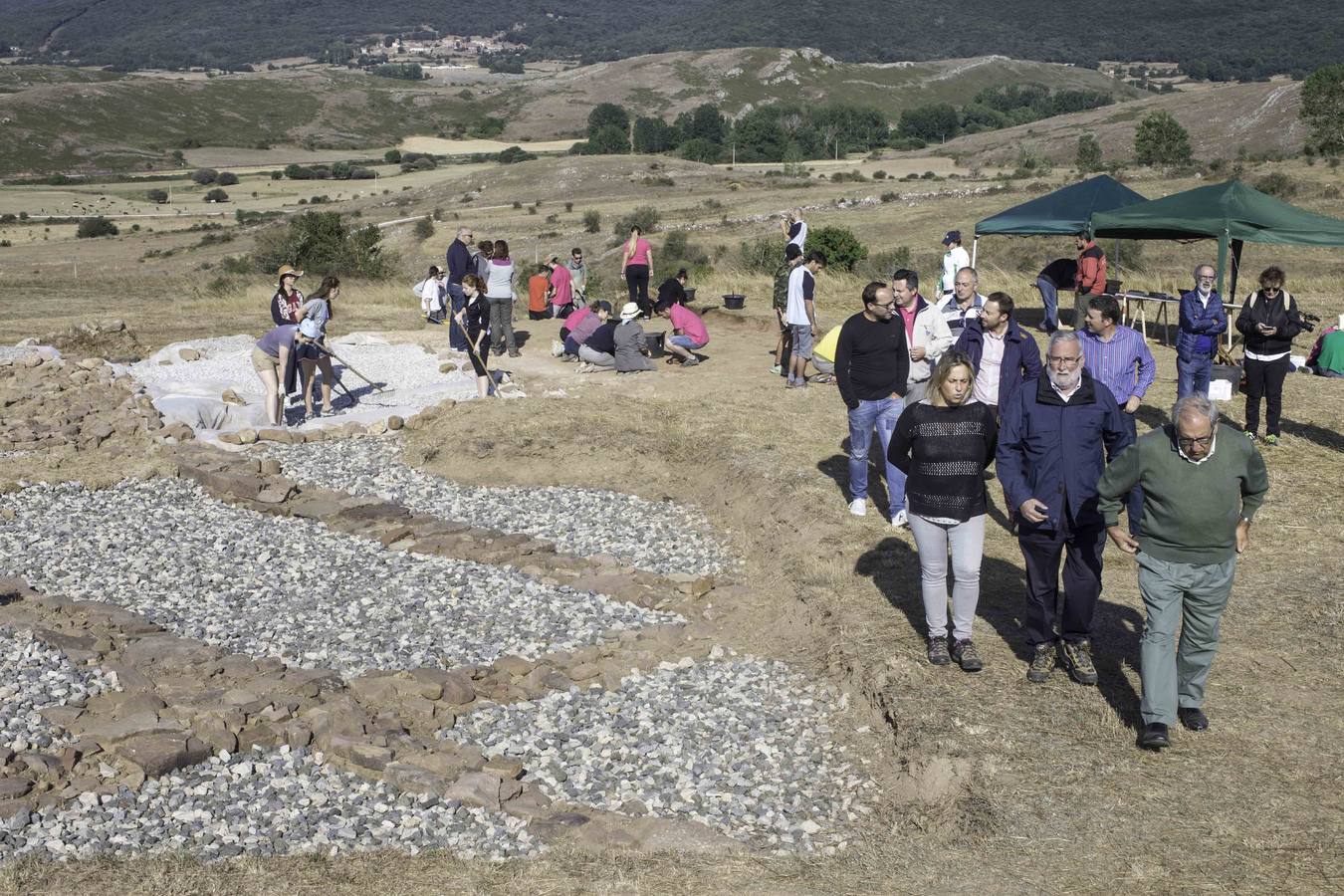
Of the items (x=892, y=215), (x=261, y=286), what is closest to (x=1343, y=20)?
(x=892, y=215)

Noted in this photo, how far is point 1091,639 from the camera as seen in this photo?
843cm

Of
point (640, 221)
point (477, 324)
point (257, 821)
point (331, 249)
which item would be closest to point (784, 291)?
A: point (477, 324)

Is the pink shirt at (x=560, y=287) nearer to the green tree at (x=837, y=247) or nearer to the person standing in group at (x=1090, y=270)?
the person standing in group at (x=1090, y=270)

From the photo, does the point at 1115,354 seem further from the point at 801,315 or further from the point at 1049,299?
the point at 1049,299

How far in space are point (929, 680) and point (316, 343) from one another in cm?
943

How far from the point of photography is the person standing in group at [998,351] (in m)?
9.72

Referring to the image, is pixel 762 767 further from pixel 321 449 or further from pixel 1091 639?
pixel 321 449

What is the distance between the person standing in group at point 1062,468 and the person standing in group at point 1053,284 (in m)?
12.1

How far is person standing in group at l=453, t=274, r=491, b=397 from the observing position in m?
16.1

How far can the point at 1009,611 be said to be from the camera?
9.18 meters

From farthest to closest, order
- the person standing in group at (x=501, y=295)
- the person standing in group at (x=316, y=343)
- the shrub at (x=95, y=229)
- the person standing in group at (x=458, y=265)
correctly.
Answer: the shrub at (x=95, y=229) < the person standing in group at (x=501, y=295) < the person standing in group at (x=458, y=265) < the person standing in group at (x=316, y=343)

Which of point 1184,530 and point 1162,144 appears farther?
point 1162,144

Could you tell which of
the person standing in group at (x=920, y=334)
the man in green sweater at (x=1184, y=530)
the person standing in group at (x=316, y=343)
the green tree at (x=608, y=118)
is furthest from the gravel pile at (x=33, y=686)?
the green tree at (x=608, y=118)

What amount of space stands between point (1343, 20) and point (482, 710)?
227 meters
